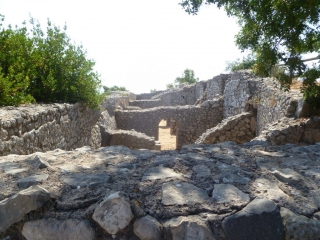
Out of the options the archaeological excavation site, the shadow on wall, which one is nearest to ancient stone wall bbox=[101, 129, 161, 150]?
the shadow on wall

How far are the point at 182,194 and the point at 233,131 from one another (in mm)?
7415

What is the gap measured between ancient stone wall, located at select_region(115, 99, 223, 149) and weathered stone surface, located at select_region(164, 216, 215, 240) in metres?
11.2

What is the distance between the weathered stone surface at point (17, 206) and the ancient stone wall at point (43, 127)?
6.22ft

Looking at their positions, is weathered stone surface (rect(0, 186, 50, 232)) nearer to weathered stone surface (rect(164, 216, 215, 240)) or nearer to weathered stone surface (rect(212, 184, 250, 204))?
weathered stone surface (rect(164, 216, 215, 240))

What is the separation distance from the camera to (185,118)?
12.9m

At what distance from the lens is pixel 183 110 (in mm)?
12906

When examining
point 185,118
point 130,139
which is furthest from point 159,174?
point 185,118

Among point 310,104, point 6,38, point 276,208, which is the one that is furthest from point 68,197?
point 310,104

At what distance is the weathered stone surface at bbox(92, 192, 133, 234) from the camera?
167 cm

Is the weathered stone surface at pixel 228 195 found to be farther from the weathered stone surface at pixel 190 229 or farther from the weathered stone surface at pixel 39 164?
the weathered stone surface at pixel 39 164

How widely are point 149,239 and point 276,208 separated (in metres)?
0.78

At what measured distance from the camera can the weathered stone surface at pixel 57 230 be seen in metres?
1.67

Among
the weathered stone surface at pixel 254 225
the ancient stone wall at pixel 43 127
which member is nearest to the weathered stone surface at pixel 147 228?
the weathered stone surface at pixel 254 225

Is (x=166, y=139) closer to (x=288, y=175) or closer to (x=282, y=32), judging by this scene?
(x=282, y=32)
